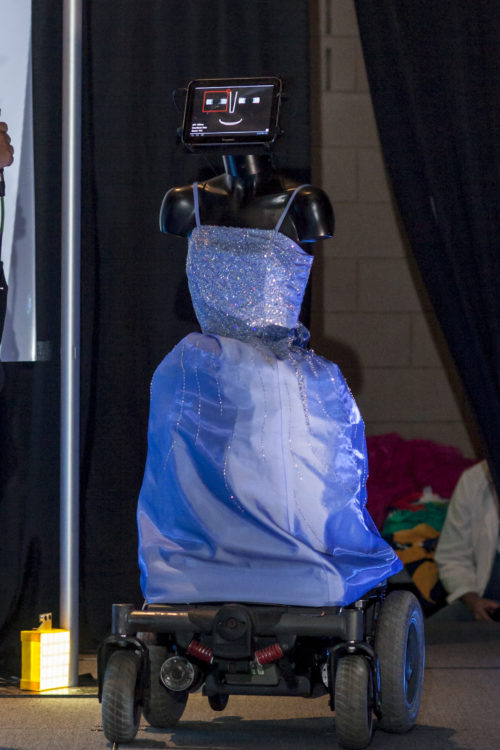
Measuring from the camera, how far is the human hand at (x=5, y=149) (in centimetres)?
284

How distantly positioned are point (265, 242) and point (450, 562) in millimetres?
1600

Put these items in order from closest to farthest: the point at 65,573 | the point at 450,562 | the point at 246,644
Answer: the point at 246,644 < the point at 65,573 < the point at 450,562

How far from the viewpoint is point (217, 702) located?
2.21 m

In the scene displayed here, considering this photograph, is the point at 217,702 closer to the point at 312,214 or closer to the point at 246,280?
the point at 246,280

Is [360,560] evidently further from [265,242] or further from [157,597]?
[265,242]

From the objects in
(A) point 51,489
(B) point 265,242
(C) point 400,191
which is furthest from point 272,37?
(A) point 51,489

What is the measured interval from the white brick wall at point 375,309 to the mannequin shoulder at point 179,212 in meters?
2.09

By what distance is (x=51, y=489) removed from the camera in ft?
10.1

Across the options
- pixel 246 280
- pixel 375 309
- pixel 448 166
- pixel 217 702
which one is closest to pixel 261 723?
pixel 217 702

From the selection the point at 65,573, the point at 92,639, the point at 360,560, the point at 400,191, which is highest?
the point at 400,191

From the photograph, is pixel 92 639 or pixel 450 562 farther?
pixel 450 562

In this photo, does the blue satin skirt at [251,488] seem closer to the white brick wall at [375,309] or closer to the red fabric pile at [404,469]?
the red fabric pile at [404,469]

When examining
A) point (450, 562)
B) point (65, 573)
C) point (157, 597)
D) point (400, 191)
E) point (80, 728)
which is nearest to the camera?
point (157, 597)

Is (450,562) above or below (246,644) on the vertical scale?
below
